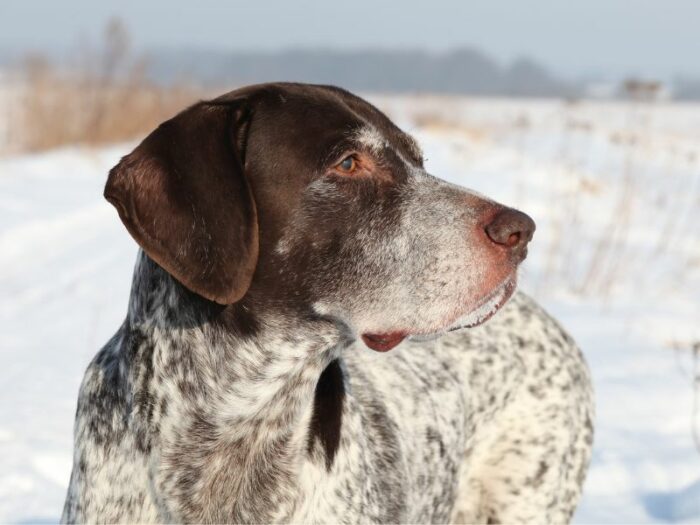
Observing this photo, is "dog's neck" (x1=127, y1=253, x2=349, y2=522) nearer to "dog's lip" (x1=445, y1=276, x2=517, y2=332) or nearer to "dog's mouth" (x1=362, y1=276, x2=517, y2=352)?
"dog's mouth" (x1=362, y1=276, x2=517, y2=352)

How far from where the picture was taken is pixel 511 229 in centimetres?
261

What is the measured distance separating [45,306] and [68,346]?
112cm

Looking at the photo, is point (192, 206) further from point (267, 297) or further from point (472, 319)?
point (472, 319)

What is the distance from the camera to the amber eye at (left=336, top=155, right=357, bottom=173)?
2.73 meters

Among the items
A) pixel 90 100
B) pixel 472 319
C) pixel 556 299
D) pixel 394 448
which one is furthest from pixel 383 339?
pixel 90 100

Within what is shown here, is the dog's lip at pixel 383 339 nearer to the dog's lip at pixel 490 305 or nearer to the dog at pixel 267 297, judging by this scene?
the dog at pixel 267 297

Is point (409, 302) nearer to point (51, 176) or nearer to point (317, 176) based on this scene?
point (317, 176)

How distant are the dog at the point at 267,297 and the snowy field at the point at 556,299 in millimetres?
1251

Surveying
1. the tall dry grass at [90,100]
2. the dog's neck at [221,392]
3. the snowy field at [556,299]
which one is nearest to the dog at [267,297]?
the dog's neck at [221,392]

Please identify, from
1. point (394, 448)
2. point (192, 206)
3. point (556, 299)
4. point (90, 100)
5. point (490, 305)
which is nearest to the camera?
point (192, 206)

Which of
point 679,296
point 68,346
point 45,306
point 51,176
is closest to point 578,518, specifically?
point 68,346

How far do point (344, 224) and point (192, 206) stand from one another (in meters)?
0.42

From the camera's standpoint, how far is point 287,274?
273 cm

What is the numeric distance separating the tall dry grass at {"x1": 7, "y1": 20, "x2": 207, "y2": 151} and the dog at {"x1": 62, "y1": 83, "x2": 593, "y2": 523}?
45.8ft
